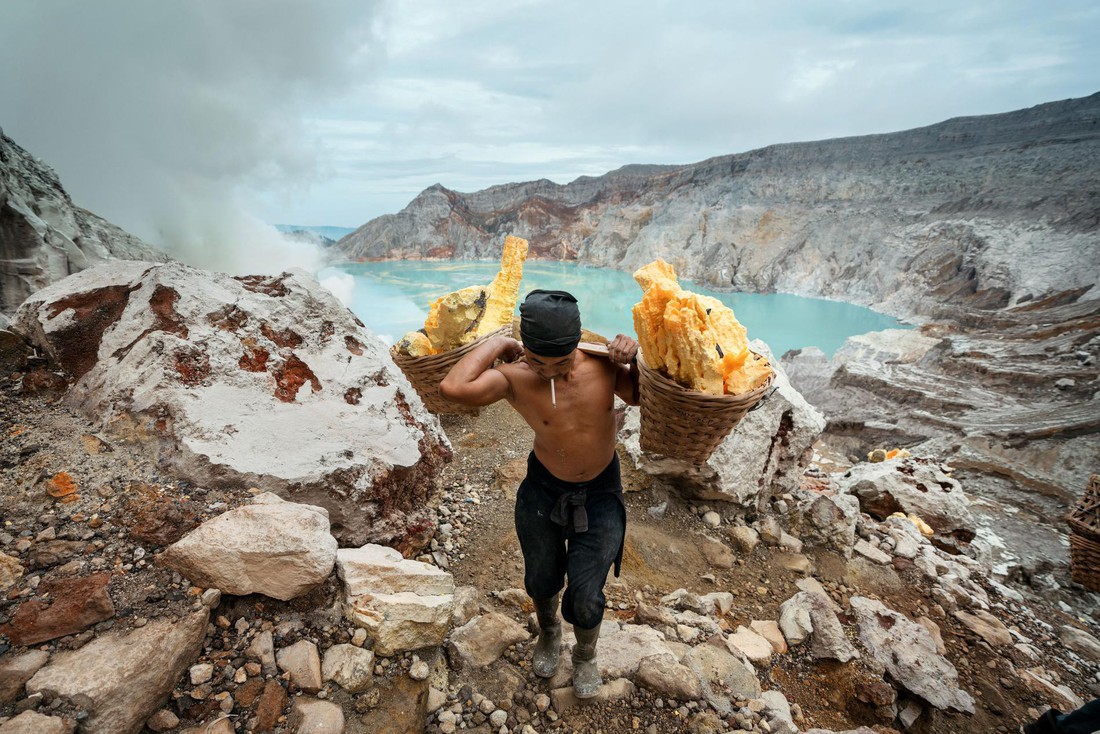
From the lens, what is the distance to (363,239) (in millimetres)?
49531

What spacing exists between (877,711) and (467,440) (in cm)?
342

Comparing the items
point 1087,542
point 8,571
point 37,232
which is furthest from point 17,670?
point 37,232

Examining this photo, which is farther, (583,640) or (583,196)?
(583,196)

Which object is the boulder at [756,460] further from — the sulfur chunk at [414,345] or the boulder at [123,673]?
the boulder at [123,673]

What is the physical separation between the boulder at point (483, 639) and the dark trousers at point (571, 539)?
0.95 ft

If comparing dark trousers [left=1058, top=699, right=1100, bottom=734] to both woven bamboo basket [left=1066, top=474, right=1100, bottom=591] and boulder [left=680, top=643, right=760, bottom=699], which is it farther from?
woven bamboo basket [left=1066, top=474, right=1100, bottom=591]

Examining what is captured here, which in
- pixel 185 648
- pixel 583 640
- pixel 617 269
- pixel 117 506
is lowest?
pixel 617 269

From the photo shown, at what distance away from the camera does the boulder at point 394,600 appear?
6.06 feet

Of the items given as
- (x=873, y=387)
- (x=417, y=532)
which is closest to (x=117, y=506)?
(x=417, y=532)

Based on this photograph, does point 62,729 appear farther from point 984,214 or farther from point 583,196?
point 583,196

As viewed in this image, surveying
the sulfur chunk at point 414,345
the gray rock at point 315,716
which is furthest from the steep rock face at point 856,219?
the gray rock at point 315,716

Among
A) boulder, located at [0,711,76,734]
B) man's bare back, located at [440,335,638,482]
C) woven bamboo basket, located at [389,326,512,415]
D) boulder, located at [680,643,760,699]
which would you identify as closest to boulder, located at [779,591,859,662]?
boulder, located at [680,643,760,699]

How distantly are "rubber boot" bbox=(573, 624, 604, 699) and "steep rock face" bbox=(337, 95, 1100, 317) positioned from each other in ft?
71.5

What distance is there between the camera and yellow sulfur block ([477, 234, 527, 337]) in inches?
133
